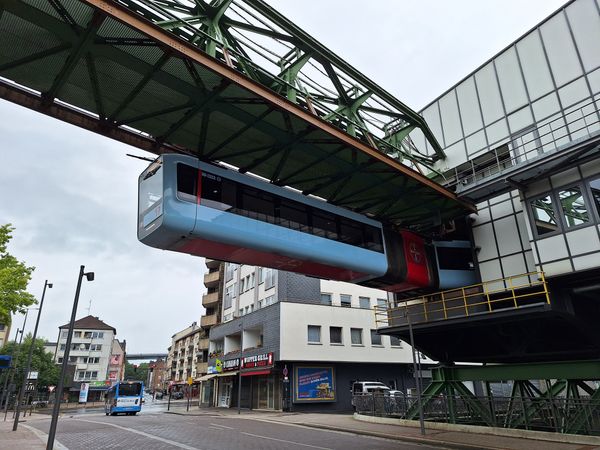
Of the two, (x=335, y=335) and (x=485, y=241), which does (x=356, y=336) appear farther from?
(x=485, y=241)

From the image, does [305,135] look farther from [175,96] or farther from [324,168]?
[175,96]

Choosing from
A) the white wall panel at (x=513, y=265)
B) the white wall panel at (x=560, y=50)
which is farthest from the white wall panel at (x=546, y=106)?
the white wall panel at (x=513, y=265)

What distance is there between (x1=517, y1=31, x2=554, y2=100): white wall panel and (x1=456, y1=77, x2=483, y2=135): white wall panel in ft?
8.59

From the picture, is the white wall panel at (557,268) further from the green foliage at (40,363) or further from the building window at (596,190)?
the green foliage at (40,363)

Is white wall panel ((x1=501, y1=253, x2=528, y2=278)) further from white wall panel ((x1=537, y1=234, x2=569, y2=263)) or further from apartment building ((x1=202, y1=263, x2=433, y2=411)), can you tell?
apartment building ((x1=202, y1=263, x2=433, y2=411))

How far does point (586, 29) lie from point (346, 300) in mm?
27865

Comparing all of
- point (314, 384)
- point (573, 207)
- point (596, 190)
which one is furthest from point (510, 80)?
point (314, 384)

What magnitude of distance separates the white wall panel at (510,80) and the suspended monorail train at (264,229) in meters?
7.79

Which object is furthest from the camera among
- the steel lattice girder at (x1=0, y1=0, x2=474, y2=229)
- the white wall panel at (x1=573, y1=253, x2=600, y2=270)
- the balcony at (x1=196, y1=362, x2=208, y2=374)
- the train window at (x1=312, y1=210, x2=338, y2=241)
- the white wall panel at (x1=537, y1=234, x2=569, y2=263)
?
the balcony at (x1=196, y1=362, x2=208, y2=374)

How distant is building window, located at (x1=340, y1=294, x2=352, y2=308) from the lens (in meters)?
39.1

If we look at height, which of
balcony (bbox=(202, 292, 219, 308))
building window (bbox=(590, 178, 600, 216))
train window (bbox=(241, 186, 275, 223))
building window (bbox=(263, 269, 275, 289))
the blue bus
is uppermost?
balcony (bbox=(202, 292, 219, 308))

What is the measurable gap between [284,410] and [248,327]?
368 inches

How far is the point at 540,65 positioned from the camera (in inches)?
723

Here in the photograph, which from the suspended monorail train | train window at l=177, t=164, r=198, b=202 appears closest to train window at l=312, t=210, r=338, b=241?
the suspended monorail train
